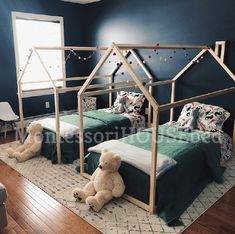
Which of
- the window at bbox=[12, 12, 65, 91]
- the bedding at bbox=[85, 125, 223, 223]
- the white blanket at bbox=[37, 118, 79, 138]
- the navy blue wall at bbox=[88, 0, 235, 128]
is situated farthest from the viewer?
the window at bbox=[12, 12, 65, 91]

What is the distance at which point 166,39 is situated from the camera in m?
4.12

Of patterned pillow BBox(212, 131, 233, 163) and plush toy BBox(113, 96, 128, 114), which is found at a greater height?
plush toy BBox(113, 96, 128, 114)

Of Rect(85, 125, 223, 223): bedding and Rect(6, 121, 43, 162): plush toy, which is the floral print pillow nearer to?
Rect(85, 125, 223, 223): bedding

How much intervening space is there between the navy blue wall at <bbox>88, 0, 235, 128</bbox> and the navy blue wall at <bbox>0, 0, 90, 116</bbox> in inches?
29.2

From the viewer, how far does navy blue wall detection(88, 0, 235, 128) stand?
3.50 meters

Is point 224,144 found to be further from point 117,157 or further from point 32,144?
point 32,144

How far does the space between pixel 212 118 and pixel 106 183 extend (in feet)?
6.16

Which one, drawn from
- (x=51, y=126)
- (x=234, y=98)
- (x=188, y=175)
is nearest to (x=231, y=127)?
(x=234, y=98)

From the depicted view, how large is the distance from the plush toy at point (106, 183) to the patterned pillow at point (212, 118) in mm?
1593

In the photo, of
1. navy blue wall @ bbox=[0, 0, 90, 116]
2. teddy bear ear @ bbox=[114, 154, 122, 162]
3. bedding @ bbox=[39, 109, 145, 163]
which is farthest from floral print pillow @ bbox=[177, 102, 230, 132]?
navy blue wall @ bbox=[0, 0, 90, 116]

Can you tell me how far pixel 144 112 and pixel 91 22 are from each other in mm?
2364

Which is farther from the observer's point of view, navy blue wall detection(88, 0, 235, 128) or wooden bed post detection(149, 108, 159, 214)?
navy blue wall detection(88, 0, 235, 128)

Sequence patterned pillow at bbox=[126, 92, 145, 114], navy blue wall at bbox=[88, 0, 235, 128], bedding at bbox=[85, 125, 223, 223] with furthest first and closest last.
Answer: patterned pillow at bbox=[126, 92, 145, 114] < navy blue wall at bbox=[88, 0, 235, 128] < bedding at bbox=[85, 125, 223, 223]

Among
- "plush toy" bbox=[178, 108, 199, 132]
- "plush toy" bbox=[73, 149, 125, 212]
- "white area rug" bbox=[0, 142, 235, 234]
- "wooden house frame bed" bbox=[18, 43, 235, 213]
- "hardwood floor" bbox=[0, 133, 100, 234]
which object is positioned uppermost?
"wooden house frame bed" bbox=[18, 43, 235, 213]
